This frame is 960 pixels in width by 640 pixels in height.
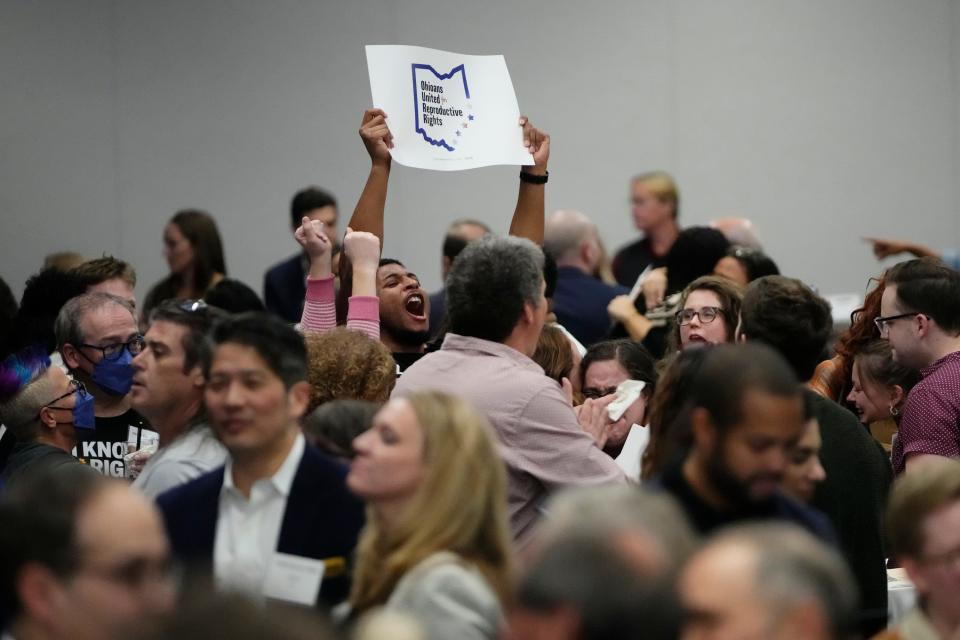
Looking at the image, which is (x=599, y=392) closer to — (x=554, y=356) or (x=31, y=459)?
(x=554, y=356)

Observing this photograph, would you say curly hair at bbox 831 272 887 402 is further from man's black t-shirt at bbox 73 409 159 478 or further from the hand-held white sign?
man's black t-shirt at bbox 73 409 159 478

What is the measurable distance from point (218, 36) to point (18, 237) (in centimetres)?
161

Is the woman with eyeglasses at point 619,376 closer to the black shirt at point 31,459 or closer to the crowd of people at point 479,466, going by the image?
the crowd of people at point 479,466

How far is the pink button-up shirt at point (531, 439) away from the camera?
11.0 feet

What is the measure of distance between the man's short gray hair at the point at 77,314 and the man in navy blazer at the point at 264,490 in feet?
4.85

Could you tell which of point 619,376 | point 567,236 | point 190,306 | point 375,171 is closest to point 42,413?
point 190,306

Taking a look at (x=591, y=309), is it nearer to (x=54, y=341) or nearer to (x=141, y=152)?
(x=54, y=341)

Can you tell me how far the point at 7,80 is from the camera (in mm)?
8055

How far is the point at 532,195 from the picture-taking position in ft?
15.6

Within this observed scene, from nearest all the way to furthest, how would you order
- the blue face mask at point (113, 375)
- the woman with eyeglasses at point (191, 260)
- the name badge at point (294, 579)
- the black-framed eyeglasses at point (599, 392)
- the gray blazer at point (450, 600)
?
the gray blazer at point (450, 600) < the name badge at point (294, 579) < the blue face mask at point (113, 375) < the black-framed eyeglasses at point (599, 392) < the woman with eyeglasses at point (191, 260)

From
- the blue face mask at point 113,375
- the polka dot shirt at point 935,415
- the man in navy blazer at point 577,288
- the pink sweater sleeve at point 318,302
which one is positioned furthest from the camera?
the man in navy blazer at point 577,288

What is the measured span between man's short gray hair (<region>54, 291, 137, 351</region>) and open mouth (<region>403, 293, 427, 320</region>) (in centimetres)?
86

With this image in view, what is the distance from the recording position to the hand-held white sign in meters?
4.53

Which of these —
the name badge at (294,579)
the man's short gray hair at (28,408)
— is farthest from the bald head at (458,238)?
the name badge at (294,579)
